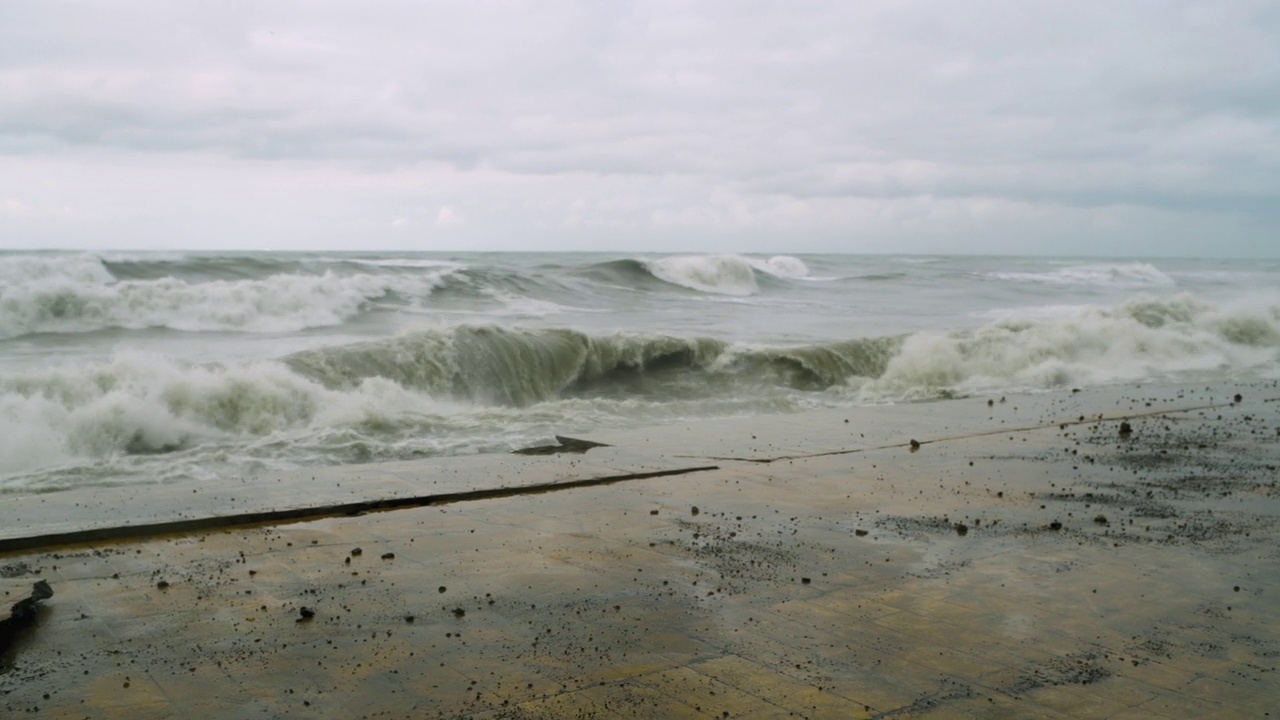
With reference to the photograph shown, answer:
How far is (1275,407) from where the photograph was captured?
11680 mm

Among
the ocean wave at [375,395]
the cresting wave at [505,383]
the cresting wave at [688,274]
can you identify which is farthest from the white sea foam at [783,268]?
the ocean wave at [375,395]

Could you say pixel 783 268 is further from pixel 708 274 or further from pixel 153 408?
pixel 153 408

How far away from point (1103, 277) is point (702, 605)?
2386 inches

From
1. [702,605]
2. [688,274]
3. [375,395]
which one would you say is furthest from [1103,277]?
[702,605]

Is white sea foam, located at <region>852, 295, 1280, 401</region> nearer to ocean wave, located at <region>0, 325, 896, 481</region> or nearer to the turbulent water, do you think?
the turbulent water

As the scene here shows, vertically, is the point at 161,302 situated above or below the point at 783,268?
below

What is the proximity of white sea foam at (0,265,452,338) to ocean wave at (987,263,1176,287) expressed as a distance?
38567mm

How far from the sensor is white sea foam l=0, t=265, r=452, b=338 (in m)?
19.9

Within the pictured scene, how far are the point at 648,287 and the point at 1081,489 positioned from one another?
28329 millimetres

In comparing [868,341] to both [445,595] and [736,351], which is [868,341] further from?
[445,595]

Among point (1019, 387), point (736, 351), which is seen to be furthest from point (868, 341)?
point (1019, 387)

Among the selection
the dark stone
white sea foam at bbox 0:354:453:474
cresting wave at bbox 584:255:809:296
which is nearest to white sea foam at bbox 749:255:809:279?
cresting wave at bbox 584:255:809:296

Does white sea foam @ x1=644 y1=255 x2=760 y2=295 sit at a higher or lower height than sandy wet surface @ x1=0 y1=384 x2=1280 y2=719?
higher

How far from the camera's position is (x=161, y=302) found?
21.3m
